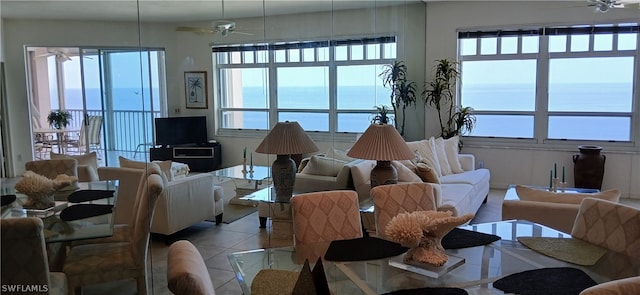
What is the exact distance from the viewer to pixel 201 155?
11.9 feet

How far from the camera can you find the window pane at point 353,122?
5910 mm

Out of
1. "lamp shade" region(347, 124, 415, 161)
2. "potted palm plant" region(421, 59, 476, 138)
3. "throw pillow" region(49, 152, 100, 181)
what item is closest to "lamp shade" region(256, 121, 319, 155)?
"lamp shade" region(347, 124, 415, 161)

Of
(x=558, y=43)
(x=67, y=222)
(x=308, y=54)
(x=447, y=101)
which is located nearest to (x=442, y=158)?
(x=447, y=101)

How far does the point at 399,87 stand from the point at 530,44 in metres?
1.96

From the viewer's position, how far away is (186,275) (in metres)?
1.53

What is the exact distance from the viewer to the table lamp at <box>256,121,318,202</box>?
3.86m

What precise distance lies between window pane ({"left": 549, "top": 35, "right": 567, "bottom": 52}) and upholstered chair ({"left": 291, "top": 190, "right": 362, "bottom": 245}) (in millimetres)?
5163

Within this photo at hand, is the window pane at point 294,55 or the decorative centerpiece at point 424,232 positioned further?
the window pane at point 294,55

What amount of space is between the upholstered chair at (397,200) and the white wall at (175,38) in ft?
4.51

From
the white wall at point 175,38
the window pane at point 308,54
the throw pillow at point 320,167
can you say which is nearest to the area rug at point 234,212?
the white wall at point 175,38

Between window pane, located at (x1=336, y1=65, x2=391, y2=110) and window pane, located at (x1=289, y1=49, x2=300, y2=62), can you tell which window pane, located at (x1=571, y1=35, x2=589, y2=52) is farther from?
window pane, located at (x1=289, y1=49, x2=300, y2=62)

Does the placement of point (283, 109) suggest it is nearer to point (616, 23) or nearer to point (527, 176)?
point (527, 176)

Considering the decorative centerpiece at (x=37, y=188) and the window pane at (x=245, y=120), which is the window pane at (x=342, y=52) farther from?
the decorative centerpiece at (x=37, y=188)

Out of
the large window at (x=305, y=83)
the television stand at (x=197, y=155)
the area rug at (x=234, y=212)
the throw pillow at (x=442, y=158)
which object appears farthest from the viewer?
the throw pillow at (x=442, y=158)
